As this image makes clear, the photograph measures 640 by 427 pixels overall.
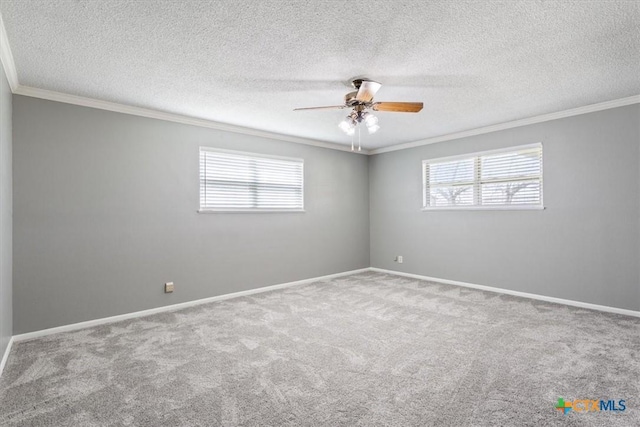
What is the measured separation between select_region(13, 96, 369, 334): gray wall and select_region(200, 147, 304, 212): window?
0.13 meters

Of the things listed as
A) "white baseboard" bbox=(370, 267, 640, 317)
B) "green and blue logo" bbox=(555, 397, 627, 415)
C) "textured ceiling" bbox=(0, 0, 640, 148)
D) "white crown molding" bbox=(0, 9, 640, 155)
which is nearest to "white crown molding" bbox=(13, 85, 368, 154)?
"white crown molding" bbox=(0, 9, 640, 155)

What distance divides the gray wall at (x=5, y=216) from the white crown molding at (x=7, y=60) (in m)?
0.07

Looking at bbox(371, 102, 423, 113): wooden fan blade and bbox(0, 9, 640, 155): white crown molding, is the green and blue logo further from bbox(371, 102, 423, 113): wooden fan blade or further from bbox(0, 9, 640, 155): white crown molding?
bbox(0, 9, 640, 155): white crown molding

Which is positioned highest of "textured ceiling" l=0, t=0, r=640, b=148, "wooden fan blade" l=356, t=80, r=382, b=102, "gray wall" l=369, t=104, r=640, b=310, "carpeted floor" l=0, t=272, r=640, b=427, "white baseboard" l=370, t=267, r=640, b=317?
"textured ceiling" l=0, t=0, r=640, b=148

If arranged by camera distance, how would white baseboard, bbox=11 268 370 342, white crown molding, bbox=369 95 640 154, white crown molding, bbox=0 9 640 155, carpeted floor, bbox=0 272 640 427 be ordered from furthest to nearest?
white crown molding, bbox=369 95 640 154 → white baseboard, bbox=11 268 370 342 → white crown molding, bbox=0 9 640 155 → carpeted floor, bbox=0 272 640 427

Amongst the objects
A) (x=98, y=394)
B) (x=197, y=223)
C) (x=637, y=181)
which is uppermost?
(x=637, y=181)

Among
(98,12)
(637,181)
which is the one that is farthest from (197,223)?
(637,181)

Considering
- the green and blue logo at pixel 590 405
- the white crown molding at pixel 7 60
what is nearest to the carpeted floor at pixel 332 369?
the green and blue logo at pixel 590 405

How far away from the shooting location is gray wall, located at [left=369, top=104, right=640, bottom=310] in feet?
11.6

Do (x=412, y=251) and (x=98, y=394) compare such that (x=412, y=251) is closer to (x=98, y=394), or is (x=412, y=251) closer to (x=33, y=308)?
(x=98, y=394)

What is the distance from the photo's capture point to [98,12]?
192cm

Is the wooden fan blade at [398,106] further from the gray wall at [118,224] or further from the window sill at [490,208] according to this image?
the window sill at [490,208]

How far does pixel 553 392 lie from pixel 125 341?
343 cm

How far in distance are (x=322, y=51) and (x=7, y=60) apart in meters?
2.43
